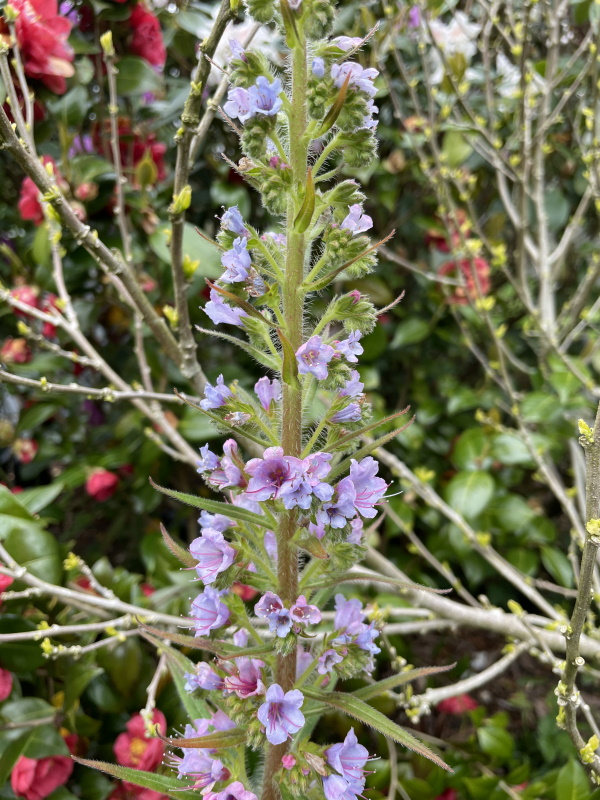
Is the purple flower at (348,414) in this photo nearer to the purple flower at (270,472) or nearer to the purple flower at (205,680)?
the purple flower at (270,472)

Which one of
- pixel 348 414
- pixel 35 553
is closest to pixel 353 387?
pixel 348 414

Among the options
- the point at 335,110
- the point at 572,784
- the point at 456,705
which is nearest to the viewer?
the point at 335,110

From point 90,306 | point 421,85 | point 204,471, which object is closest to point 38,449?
point 90,306

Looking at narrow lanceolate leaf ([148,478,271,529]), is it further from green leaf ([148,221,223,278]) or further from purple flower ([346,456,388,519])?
green leaf ([148,221,223,278])

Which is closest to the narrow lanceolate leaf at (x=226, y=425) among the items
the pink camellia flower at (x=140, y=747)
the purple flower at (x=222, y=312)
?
the purple flower at (x=222, y=312)

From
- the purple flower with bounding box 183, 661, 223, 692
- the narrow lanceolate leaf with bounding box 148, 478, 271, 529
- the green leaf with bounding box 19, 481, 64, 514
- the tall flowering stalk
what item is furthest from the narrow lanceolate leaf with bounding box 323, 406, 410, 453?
the green leaf with bounding box 19, 481, 64, 514

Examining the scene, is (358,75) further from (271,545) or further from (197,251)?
(197,251)
